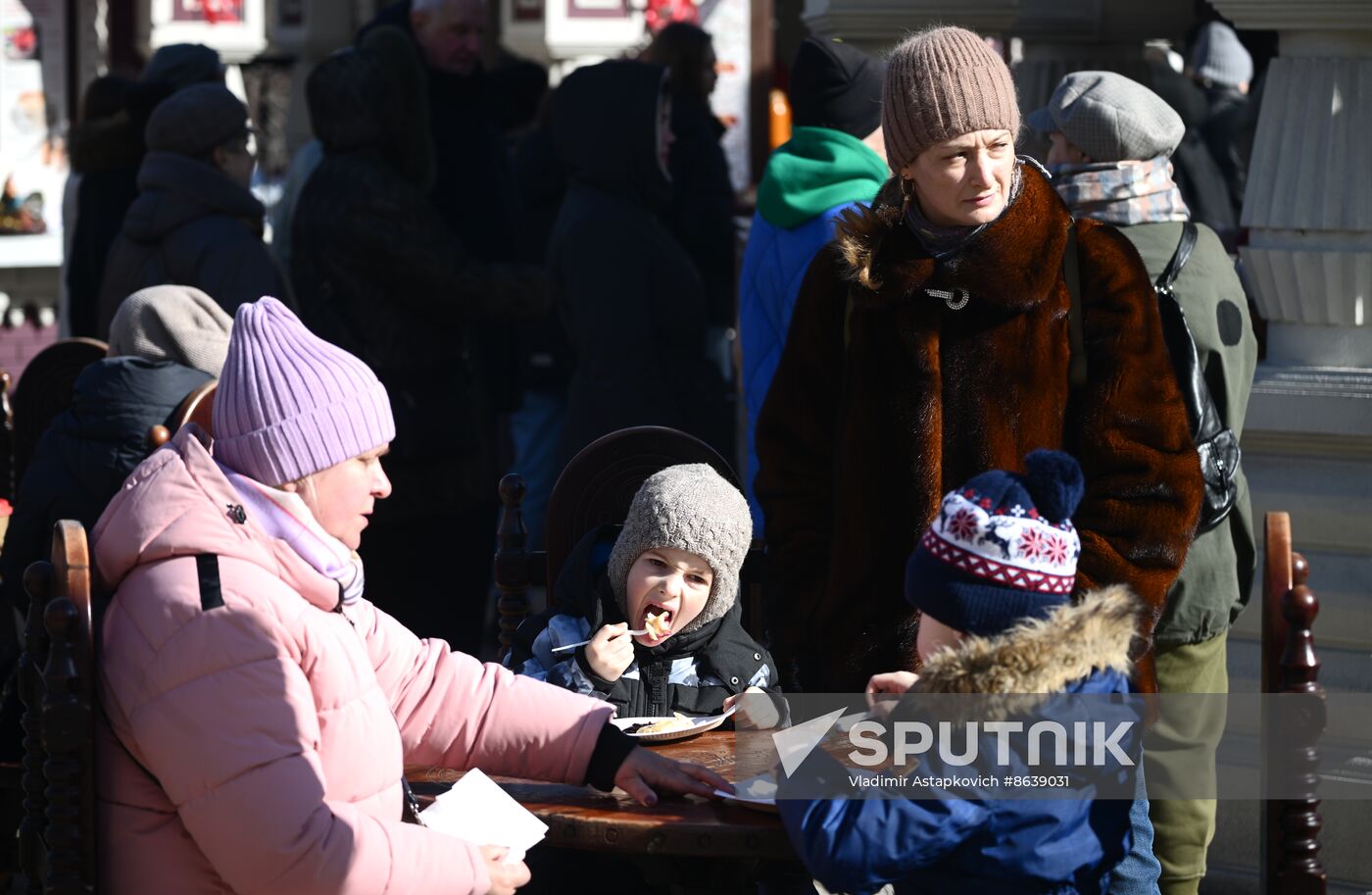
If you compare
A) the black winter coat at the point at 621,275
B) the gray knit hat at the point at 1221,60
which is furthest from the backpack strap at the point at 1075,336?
the gray knit hat at the point at 1221,60

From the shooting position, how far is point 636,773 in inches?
120

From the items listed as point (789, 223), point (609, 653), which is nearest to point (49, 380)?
point (789, 223)

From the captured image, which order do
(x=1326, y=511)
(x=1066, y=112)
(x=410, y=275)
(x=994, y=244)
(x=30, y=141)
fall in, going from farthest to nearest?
(x=30, y=141) < (x=410, y=275) < (x=1326, y=511) < (x=1066, y=112) < (x=994, y=244)

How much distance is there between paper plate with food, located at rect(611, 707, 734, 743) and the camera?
3273mm

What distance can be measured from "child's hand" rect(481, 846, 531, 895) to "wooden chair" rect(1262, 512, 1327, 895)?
1.22m

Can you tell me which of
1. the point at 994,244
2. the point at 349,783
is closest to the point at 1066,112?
the point at 994,244

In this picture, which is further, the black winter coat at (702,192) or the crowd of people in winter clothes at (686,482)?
the black winter coat at (702,192)

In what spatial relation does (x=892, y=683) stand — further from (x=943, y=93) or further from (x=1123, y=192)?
(x=1123, y=192)

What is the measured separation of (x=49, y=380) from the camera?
17.3 ft

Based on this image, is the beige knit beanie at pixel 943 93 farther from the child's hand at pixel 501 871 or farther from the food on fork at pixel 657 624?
the child's hand at pixel 501 871

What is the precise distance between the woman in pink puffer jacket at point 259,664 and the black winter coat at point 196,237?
2618 millimetres

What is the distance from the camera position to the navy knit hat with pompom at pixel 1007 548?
265 centimetres

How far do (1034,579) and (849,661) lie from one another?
2.35 feet

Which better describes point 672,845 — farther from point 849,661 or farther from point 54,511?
point 54,511
